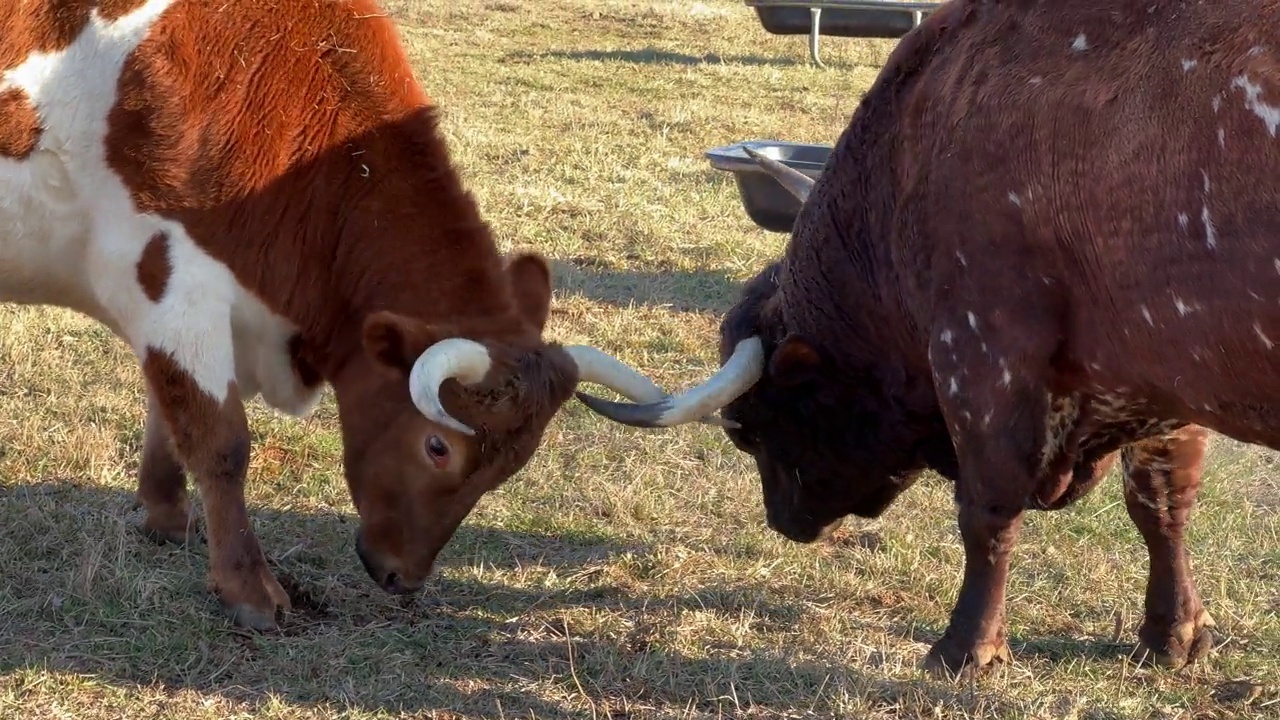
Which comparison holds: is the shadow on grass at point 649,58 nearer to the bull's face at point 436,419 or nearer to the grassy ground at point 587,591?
the grassy ground at point 587,591

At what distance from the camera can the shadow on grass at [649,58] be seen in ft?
50.9

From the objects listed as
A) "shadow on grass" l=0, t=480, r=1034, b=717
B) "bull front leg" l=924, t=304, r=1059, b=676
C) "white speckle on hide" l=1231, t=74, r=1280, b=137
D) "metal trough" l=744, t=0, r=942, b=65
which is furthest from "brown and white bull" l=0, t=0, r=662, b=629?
"metal trough" l=744, t=0, r=942, b=65

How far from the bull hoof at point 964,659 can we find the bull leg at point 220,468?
6.36 ft

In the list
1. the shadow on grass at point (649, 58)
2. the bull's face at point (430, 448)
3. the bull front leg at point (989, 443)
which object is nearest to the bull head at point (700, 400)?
the bull's face at point (430, 448)

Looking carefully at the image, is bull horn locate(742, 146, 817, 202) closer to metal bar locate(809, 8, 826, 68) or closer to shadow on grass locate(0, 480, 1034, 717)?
shadow on grass locate(0, 480, 1034, 717)

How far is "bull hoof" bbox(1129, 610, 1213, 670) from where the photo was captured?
433 centimetres

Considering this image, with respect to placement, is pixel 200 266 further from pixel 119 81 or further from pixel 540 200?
pixel 540 200

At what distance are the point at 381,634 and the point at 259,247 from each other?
3.95ft

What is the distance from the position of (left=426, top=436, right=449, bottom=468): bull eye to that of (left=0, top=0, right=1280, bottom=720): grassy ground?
55 cm

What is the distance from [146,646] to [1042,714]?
8.19ft

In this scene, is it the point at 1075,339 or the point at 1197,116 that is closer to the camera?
the point at 1197,116

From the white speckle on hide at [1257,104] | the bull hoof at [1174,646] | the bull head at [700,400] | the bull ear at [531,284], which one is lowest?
the bull hoof at [1174,646]

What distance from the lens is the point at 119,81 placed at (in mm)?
4125

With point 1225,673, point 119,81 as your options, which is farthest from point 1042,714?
point 119,81
